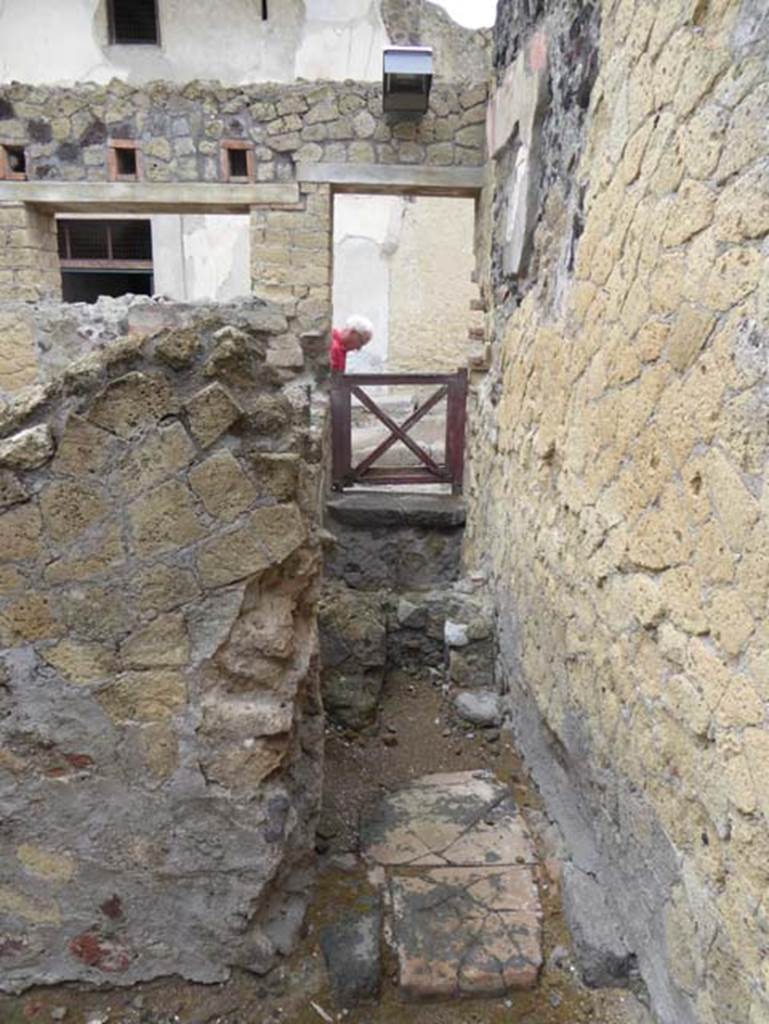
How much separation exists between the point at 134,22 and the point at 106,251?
3.19 meters

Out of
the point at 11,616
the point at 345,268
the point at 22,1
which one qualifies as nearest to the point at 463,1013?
the point at 11,616

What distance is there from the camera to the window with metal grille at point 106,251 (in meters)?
11.0

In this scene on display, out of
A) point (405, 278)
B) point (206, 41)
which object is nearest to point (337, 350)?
point (405, 278)

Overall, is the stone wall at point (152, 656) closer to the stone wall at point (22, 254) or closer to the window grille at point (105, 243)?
the stone wall at point (22, 254)

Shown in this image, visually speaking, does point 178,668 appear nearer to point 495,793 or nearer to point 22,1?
point 495,793

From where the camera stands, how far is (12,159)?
252 inches

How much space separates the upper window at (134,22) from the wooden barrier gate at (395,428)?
27.0ft

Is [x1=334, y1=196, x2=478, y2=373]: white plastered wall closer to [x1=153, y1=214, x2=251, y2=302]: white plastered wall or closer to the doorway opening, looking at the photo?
the doorway opening

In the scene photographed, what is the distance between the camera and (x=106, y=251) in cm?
1111

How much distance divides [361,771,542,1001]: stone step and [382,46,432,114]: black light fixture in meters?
5.27

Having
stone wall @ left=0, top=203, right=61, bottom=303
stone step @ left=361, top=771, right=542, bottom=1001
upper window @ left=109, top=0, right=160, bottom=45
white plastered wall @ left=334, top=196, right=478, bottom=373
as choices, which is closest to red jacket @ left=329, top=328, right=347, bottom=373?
stone wall @ left=0, top=203, right=61, bottom=303

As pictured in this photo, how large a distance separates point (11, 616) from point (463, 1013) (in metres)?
1.56

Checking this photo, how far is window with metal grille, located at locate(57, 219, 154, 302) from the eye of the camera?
35.9 ft

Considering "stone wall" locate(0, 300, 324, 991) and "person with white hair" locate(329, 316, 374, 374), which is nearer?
"stone wall" locate(0, 300, 324, 991)
